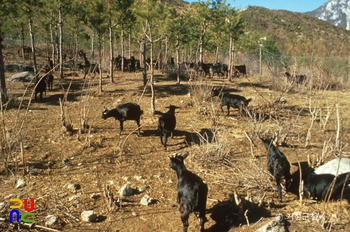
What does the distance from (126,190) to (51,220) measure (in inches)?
54.0

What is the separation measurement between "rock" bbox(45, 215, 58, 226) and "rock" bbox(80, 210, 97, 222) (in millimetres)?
393

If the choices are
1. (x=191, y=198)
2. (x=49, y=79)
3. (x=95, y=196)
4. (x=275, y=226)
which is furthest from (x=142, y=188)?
(x=49, y=79)

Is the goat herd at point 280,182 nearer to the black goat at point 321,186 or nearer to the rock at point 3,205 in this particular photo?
the black goat at point 321,186

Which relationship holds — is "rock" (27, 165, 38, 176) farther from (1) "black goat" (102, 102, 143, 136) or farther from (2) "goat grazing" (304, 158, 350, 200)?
(2) "goat grazing" (304, 158, 350, 200)

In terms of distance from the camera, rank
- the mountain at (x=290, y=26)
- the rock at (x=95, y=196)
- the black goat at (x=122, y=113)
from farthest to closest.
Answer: the mountain at (x=290, y=26)
the black goat at (x=122, y=113)
the rock at (x=95, y=196)

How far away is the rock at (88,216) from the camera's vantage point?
4.52 metres

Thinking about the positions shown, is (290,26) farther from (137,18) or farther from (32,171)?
(32,171)

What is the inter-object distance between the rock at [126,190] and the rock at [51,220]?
1199 millimetres

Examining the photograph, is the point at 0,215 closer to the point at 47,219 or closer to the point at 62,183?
the point at 47,219

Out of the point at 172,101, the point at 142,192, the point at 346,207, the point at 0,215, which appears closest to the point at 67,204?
the point at 0,215

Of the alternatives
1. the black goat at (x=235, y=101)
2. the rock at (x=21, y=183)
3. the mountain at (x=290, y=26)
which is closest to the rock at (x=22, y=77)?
the black goat at (x=235, y=101)

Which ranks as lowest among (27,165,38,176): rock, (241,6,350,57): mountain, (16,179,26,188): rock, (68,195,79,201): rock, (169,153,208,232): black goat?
(68,195,79,201): rock

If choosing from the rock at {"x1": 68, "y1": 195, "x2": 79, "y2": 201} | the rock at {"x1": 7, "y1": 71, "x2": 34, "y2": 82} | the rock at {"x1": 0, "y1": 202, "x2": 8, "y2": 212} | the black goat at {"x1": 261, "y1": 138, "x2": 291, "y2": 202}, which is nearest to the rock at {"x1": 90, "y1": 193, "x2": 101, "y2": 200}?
the rock at {"x1": 68, "y1": 195, "x2": 79, "y2": 201}

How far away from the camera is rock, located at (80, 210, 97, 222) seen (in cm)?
452
